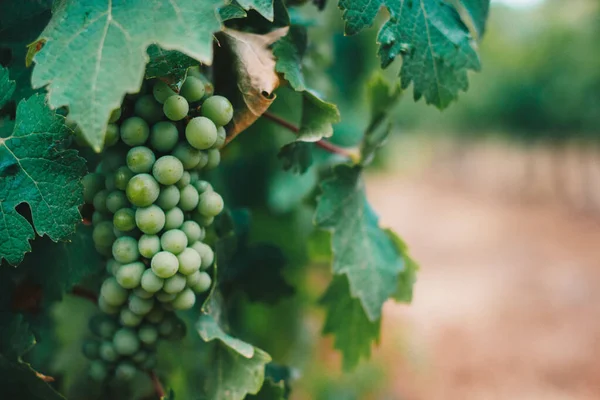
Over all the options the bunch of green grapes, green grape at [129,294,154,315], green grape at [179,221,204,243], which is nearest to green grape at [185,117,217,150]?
the bunch of green grapes

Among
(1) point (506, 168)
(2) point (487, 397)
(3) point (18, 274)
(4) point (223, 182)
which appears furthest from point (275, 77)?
(1) point (506, 168)

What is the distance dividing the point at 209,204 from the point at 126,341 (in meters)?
0.24

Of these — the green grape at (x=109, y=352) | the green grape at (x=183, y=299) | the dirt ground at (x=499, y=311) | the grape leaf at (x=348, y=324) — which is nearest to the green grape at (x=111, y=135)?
the green grape at (x=183, y=299)

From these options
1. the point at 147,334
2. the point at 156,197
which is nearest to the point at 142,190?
the point at 156,197

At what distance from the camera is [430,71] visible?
2.57 feet

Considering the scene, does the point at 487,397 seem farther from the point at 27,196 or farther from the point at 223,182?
the point at 27,196

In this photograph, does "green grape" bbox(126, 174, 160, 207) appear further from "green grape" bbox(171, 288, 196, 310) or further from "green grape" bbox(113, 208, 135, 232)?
"green grape" bbox(171, 288, 196, 310)

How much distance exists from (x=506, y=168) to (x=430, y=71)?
58.1ft

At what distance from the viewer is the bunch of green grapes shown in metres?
0.65

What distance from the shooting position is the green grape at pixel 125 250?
2.22ft

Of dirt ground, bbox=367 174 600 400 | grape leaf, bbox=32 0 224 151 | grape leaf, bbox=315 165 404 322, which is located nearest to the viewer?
grape leaf, bbox=32 0 224 151

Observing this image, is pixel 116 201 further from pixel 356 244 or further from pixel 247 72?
pixel 356 244

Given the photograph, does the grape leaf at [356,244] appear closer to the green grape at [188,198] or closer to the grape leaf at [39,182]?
the green grape at [188,198]

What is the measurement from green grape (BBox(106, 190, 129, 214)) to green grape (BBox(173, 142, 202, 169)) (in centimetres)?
9
